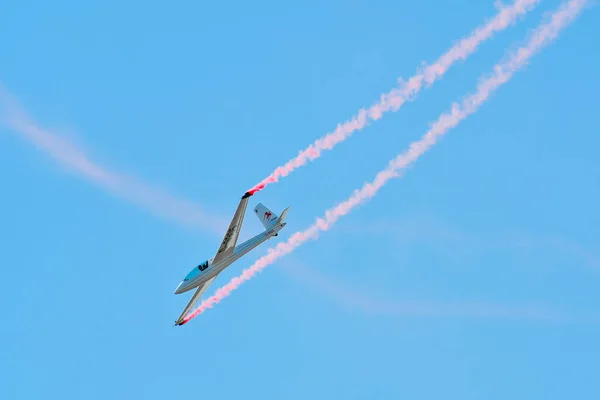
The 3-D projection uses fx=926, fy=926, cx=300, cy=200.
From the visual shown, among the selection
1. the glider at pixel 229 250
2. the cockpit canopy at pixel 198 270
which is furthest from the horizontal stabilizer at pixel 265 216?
the cockpit canopy at pixel 198 270

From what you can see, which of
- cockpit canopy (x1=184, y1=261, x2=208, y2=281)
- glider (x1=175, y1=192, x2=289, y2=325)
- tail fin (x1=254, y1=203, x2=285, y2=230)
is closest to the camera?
glider (x1=175, y1=192, x2=289, y2=325)

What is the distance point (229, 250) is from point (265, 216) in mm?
6530

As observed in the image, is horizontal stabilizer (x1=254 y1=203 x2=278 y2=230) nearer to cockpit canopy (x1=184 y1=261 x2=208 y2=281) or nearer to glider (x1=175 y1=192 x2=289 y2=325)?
glider (x1=175 y1=192 x2=289 y2=325)

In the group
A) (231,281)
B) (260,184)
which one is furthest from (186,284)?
(260,184)

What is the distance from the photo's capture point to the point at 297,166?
264ft

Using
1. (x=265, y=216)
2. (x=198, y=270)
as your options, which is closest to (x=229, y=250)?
(x=198, y=270)

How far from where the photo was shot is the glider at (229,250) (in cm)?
8525

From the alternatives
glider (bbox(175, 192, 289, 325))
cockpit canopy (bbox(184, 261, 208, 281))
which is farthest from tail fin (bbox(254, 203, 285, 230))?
cockpit canopy (bbox(184, 261, 208, 281))

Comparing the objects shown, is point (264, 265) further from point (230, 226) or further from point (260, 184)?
point (260, 184)

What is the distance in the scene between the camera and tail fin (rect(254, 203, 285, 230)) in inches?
3578

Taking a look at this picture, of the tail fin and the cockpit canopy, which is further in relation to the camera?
the tail fin

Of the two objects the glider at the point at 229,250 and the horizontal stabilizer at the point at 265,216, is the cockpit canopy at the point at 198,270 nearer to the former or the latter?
the glider at the point at 229,250

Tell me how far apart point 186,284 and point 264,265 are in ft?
25.9

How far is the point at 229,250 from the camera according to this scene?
87250 millimetres
